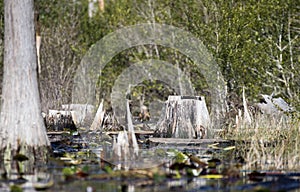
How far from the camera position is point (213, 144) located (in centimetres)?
1330

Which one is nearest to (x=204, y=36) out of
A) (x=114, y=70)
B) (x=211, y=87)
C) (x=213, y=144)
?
(x=211, y=87)

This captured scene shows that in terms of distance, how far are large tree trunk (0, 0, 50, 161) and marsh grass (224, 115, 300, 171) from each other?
3011 mm

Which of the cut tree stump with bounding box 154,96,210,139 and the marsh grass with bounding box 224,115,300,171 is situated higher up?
the cut tree stump with bounding box 154,96,210,139

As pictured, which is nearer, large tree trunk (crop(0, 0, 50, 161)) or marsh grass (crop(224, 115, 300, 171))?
marsh grass (crop(224, 115, 300, 171))

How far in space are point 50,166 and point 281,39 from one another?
14808 mm

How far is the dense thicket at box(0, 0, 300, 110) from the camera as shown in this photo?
21.8 metres

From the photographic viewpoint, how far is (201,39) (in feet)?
75.5

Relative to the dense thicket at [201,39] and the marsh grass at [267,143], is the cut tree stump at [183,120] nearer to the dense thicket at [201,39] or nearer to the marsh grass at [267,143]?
the marsh grass at [267,143]

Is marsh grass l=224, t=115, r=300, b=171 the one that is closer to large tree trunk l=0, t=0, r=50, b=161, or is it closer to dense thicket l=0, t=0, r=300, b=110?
large tree trunk l=0, t=0, r=50, b=161

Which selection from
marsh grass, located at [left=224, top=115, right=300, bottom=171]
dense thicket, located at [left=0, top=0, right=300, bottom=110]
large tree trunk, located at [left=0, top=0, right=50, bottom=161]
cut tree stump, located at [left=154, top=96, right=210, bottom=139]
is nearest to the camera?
marsh grass, located at [left=224, top=115, right=300, bottom=171]

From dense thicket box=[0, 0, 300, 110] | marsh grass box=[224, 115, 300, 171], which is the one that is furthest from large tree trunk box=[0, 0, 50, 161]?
dense thicket box=[0, 0, 300, 110]

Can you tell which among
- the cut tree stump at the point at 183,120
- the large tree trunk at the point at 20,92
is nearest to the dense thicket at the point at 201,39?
the cut tree stump at the point at 183,120

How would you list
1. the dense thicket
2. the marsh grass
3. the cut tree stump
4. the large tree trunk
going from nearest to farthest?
the marsh grass < the large tree trunk < the cut tree stump < the dense thicket

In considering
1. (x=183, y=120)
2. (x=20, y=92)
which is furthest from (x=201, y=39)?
(x=20, y=92)
